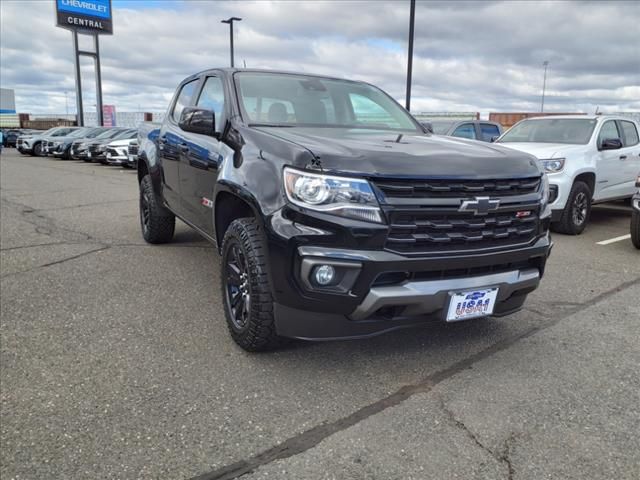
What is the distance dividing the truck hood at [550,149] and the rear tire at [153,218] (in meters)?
4.72

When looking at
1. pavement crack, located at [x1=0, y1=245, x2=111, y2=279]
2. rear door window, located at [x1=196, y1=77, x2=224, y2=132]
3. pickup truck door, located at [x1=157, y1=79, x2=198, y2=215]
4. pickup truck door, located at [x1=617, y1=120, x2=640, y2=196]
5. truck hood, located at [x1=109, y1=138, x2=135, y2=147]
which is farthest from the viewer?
truck hood, located at [x1=109, y1=138, x2=135, y2=147]

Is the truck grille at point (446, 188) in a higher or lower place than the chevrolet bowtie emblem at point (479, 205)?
higher

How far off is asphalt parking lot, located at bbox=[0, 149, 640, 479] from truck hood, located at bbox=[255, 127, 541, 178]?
120 cm

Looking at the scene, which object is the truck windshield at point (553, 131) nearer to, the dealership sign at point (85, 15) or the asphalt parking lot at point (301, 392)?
the asphalt parking lot at point (301, 392)

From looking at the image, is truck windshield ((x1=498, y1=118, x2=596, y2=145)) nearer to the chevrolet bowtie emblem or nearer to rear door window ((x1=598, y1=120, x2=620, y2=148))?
rear door window ((x1=598, y1=120, x2=620, y2=148))

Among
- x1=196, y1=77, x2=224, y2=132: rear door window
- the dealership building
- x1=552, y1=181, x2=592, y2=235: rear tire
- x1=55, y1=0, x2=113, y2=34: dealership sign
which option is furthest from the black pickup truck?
the dealership building

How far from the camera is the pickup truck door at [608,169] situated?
7.87 m

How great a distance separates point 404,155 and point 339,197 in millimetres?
472

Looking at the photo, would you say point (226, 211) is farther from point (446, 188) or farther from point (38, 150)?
point (38, 150)

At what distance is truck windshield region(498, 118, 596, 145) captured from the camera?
8078 millimetres

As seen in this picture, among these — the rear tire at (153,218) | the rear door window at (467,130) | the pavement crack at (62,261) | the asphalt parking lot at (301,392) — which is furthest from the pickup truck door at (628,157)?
the pavement crack at (62,261)

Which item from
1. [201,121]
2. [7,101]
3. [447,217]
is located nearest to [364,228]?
[447,217]

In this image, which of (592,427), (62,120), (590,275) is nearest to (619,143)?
(590,275)

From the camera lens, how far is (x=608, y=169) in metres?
8.04
